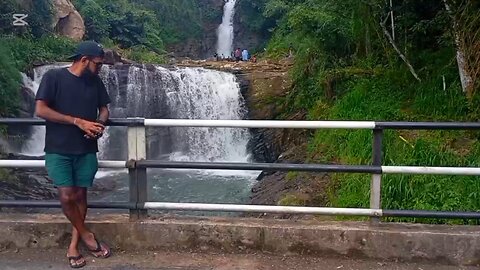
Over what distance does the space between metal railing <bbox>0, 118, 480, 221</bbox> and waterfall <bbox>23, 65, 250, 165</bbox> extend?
12446 millimetres

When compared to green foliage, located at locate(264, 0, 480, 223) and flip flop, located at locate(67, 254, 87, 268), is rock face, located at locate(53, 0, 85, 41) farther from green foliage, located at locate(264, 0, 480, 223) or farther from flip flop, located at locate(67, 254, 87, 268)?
flip flop, located at locate(67, 254, 87, 268)

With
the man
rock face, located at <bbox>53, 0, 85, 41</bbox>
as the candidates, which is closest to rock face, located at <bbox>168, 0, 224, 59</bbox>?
rock face, located at <bbox>53, 0, 85, 41</bbox>

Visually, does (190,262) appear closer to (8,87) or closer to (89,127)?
(89,127)

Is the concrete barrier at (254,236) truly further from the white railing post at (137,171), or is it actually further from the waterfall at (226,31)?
the waterfall at (226,31)

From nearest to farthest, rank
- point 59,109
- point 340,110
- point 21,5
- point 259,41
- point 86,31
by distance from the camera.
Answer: point 59,109, point 340,110, point 21,5, point 86,31, point 259,41

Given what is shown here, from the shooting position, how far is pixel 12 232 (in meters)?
4.52

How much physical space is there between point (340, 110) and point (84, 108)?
7542 mm

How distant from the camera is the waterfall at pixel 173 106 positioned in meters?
17.4

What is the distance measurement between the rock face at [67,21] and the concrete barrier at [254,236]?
23.9 meters

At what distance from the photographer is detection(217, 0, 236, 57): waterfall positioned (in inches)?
1609

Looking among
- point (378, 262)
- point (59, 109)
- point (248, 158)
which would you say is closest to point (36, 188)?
point (248, 158)

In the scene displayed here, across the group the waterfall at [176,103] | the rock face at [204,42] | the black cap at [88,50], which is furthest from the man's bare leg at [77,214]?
the rock face at [204,42]

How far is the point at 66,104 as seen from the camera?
408 cm

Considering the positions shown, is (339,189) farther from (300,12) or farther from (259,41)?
(259,41)
